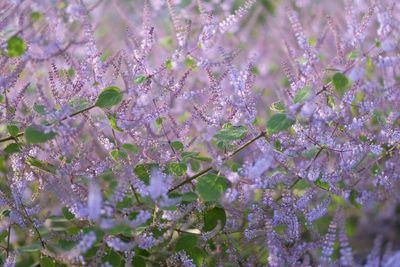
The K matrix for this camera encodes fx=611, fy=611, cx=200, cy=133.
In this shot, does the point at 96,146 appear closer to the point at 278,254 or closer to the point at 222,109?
the point at 222,109

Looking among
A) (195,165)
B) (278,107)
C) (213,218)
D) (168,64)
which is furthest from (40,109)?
(278,107)

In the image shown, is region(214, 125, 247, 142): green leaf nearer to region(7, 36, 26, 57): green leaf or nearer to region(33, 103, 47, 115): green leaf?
region(33, 103, 47, 115): green leaf

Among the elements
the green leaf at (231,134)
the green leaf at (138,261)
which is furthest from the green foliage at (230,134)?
the green leaf at (138,261)

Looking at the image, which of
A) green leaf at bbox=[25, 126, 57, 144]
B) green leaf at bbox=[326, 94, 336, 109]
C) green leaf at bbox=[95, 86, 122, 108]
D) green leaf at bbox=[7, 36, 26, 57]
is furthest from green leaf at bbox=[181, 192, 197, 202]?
green leaf at bbox=[7, 36, 26, 57]

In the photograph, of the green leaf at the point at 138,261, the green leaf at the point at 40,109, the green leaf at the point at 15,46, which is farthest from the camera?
the green leaf at the point at 138,261

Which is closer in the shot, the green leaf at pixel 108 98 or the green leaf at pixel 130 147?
the green leaf at pixel 108 98

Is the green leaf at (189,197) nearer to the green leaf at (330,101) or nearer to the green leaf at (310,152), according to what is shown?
the green leaf at (310,152)
